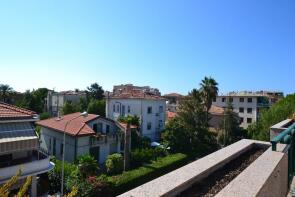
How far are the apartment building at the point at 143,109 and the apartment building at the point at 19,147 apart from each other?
23.7 m

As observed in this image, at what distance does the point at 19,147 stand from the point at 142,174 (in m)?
10.5

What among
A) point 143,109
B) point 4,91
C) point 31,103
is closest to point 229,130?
point 143,109

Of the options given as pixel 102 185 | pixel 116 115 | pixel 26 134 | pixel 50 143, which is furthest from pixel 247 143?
pixel 116 115

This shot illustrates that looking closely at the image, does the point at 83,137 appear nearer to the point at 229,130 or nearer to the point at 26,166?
the point at 26,166

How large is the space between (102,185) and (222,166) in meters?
16.9

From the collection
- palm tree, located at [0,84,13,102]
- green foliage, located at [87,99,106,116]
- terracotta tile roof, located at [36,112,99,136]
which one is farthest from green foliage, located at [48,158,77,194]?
palm tree, located at [0,84,13,102]

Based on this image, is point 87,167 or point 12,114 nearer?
point 12,114

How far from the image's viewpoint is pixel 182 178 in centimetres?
276

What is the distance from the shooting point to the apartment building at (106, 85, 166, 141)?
43.4m

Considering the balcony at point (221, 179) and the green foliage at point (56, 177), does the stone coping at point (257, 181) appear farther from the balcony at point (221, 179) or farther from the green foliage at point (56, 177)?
the green foliage at point (56, 177)

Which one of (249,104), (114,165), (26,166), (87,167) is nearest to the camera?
(26,166)

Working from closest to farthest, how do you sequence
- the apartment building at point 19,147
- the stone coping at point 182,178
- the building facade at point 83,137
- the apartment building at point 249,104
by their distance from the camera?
1. the stone coping at point 182,178
2. the apartment building at point 19,147
3. the building facade at point 83,137
4. the apartment building at point 249,104

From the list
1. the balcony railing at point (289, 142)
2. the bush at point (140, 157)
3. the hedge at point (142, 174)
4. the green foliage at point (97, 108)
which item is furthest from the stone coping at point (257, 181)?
the green foliage at point (97, 108)

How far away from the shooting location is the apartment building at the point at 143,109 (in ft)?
142
